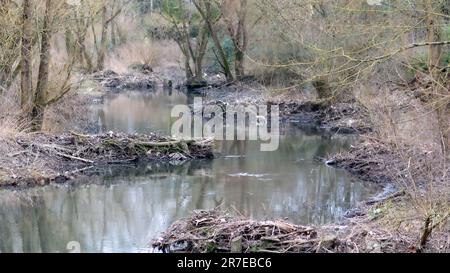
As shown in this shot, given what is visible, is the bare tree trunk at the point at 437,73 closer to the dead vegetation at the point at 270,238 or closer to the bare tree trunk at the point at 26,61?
the dead vegetation at the point at 270,238

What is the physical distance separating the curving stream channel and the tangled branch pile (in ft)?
2.80

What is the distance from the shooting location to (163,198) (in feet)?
44.0

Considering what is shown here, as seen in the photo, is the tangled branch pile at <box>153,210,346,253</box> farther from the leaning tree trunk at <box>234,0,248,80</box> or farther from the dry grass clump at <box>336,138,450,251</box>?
the leaning tree trunk at <box>234,0,248,80</box>

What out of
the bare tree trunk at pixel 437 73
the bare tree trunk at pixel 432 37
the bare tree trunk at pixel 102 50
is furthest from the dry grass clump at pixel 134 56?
the bare tree trunk at pixel 437 73

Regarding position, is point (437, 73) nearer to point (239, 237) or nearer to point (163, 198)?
point (239, 237)

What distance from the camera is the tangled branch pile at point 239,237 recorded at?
27.9 feet

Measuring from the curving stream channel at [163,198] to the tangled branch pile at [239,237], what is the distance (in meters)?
0.85

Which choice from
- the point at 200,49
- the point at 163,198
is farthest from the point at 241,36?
the point at 163,198

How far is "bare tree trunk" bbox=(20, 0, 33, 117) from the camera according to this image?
16.2 metres

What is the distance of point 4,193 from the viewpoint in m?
13.3
